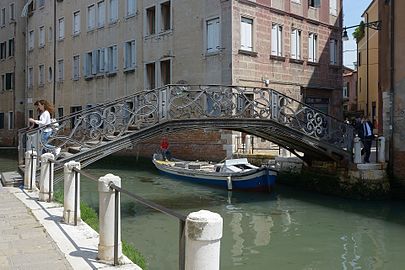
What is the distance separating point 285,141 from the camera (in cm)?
1580

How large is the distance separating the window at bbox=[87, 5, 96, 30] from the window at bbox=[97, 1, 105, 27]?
441 millimetres

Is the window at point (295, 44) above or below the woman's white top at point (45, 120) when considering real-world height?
above

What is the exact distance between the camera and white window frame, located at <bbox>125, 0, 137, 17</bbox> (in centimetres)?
2538

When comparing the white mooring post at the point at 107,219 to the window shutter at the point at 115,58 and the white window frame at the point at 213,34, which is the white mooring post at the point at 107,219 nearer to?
the white window frame at the point at 213,34

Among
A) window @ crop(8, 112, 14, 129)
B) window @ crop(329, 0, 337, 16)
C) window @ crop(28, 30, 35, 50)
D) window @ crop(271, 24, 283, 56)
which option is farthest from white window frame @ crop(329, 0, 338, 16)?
window @ crop(8, 112, 14, 129)

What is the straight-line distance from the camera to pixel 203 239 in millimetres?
3129

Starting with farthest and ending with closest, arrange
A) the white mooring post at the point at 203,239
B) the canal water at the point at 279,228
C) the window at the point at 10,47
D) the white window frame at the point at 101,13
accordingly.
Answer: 1. the window at the point at 10,47
2. the white window frame at the point at 101,13
3. the canal water at the point at 279,228
4. the white mooring post at the point at 203,239

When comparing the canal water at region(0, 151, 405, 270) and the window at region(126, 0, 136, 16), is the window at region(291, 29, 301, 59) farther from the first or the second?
the window at region(126, 0, 136, 16)

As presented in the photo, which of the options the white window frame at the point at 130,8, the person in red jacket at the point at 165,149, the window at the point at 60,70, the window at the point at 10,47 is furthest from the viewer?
the window at the point at 10,47

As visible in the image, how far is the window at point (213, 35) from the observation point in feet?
66.7

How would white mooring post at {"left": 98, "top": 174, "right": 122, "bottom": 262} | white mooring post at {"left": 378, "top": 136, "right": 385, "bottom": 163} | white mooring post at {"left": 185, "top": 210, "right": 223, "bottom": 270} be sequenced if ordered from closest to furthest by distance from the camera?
white mooring post at {"left": 185, "top": 210, "right": 223, "bottom": 270} < white mooring post at {"left": 98, "top": 174, "right": 122, "bottom": 262} < white mooring post at {"left": 378, "top": 136, "right": 385, "bottom": 163}

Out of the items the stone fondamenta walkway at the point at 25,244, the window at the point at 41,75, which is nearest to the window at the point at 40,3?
the window at the point at 41,75

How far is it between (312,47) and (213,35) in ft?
18.7

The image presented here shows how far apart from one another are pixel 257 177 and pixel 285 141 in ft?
5.38
